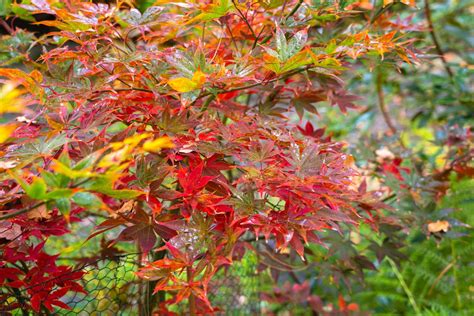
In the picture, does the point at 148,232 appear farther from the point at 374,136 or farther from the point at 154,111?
the point at 374,136

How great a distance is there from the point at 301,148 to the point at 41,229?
50 centimetres

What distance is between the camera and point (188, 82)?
86 centimetres

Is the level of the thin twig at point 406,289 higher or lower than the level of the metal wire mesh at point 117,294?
lower

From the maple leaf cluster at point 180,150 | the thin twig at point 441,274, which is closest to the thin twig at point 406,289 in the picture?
the thin twig at point 441,274

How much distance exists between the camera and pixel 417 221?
5.05 feet

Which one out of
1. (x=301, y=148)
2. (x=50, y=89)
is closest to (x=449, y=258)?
(x=301, y=148)

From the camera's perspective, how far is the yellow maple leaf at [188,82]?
85 cm

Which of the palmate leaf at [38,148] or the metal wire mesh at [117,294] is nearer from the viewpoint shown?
the palmate leaf at [38,148]

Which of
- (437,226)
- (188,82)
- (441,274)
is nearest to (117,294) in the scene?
(188,82)

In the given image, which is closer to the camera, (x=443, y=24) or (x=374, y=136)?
(x=374, y=136)

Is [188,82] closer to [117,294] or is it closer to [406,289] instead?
[117,294]

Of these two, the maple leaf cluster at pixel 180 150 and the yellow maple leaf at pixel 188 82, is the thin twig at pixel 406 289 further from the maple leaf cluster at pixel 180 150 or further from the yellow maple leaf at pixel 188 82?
the yellow maple leaf at pixel 188 82

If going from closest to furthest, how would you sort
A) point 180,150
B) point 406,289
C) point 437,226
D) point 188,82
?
point 188,82 → point 180,150 → point 437,226 → point 406,289

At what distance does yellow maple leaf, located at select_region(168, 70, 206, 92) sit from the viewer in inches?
33.3
